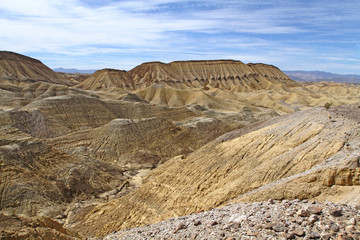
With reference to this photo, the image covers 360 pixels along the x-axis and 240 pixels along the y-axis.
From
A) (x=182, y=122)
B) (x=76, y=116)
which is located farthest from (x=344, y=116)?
(x=76, y=116)

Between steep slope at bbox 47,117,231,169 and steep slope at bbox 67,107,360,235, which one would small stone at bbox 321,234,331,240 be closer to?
steep slope at bbox 67,107,360,235

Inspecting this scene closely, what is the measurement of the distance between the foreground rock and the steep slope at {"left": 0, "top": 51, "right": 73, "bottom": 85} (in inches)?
3471

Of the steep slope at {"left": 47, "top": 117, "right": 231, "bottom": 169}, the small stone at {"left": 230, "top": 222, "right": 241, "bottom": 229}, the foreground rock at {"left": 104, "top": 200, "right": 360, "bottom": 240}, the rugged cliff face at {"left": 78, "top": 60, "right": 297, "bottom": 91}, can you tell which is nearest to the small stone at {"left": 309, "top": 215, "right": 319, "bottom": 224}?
the foreground rock at {"left": 104, "top": 200, "right": 360, "bottom": 240}

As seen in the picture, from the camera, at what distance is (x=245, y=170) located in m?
14.9

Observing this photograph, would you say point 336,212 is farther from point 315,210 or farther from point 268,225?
point 268,225

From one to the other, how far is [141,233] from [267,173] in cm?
657

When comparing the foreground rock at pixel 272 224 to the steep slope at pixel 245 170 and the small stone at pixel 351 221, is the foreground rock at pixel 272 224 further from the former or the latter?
the steep slope at pixel 245 170

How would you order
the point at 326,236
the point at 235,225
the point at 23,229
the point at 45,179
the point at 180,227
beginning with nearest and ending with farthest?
the point at 326,236, the point at 235,225, the point at 180,227, the point at 23,229, the point at 45,179

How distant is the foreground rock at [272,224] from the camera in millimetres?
6777

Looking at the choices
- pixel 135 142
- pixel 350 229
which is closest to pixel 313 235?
pixel 350 229

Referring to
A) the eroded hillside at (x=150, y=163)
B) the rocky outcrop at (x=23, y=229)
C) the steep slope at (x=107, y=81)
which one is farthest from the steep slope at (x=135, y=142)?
the steep slope at (x=107, y=81)

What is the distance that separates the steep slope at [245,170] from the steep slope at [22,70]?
80.7 meters

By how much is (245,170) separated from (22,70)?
9896 cm

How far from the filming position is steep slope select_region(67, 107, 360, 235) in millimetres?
12133
